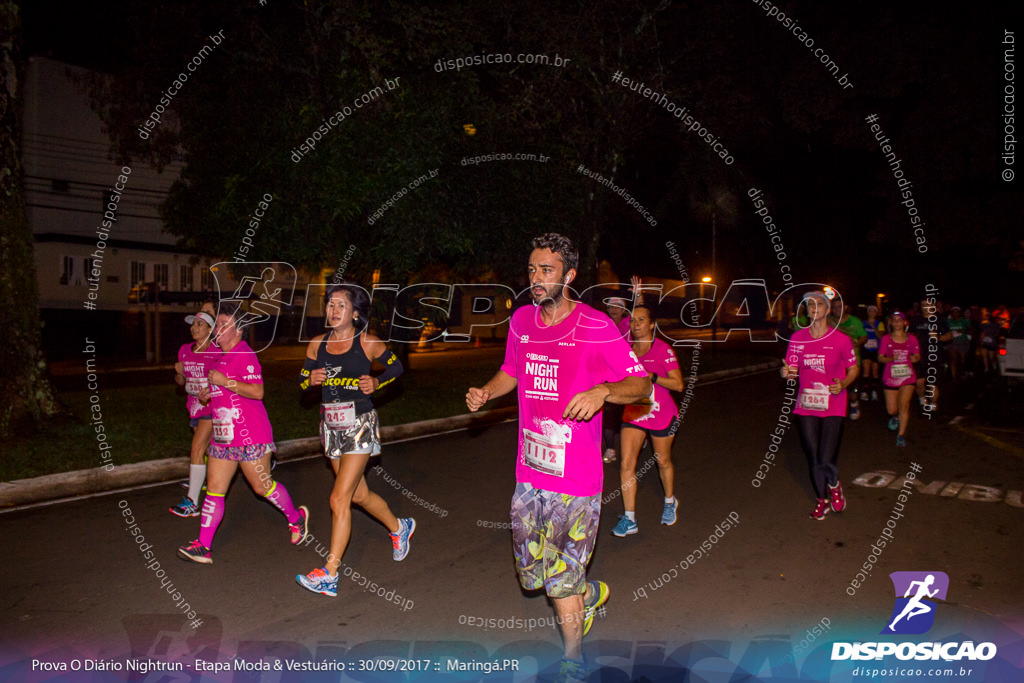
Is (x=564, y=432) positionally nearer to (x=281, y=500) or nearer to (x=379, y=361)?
(x=379, y=361)

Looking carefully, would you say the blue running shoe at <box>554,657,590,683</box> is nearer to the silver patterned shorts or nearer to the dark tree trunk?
the silver patterned shorts

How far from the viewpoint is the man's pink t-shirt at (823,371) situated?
6.87m

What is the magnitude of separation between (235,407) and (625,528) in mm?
3344

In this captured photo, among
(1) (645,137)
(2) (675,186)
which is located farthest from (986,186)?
(1) (645,137)

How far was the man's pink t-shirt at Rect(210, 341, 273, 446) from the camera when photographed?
566 cm

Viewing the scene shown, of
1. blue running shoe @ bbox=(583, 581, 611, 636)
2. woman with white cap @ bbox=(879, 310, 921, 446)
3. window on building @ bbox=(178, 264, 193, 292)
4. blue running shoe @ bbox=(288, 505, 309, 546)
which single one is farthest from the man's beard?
window on building @ bbox=(178, 264, 193, 292)

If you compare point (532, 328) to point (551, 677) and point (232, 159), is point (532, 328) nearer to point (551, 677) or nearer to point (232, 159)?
point (551, 677)

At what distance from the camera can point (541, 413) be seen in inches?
155

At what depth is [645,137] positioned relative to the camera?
22328mm

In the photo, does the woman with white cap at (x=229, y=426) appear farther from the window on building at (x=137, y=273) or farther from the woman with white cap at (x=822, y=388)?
the window on building at (x=137, y=273)

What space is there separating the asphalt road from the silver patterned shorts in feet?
3.10

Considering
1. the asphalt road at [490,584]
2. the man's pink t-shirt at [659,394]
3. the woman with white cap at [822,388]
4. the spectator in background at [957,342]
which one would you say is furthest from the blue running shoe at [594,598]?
the spectator in background at [957,342]

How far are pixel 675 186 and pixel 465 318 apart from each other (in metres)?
17.3

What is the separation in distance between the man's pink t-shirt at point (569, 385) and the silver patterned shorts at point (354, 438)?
5.44ft
